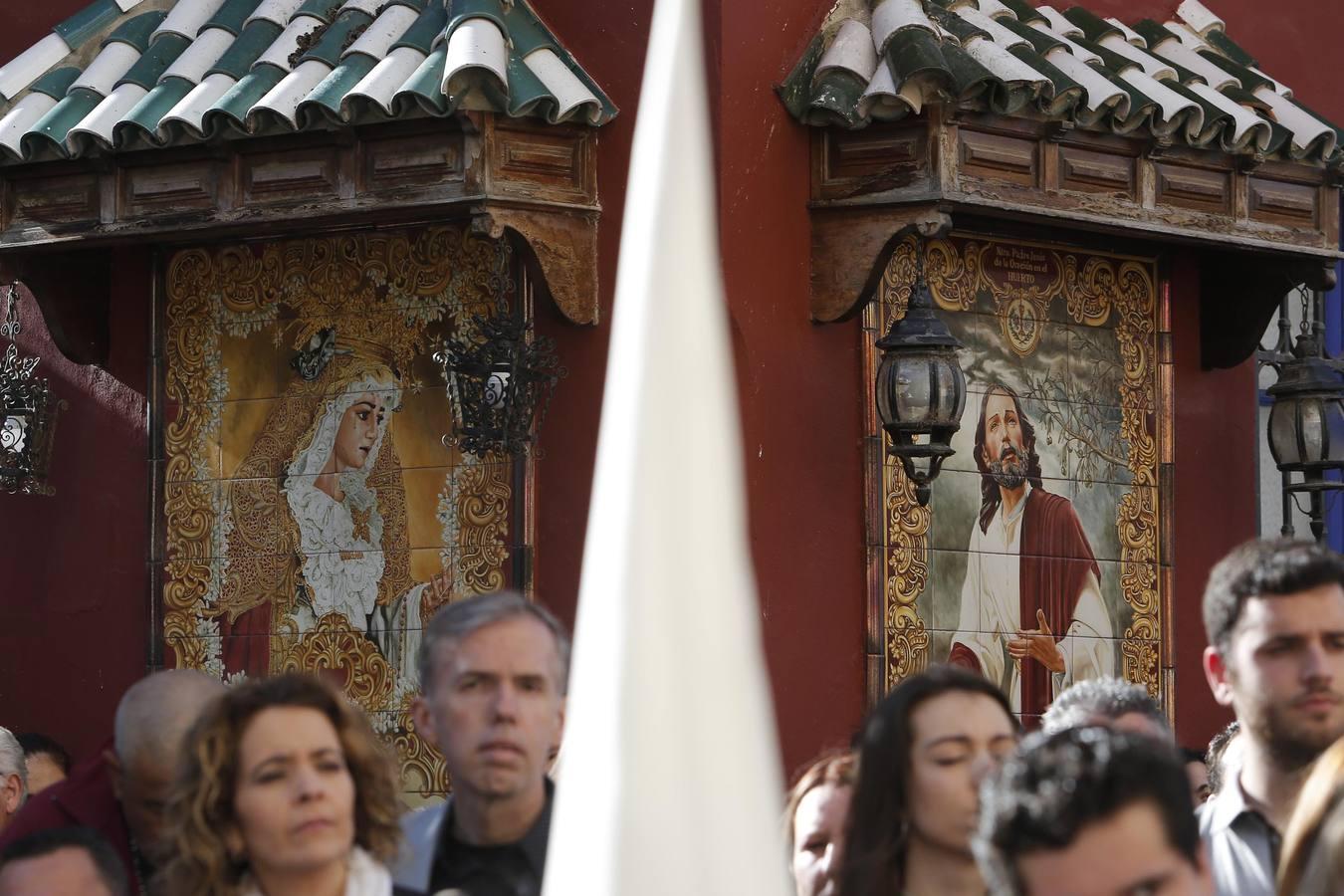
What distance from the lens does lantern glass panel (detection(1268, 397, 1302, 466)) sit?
996 cm

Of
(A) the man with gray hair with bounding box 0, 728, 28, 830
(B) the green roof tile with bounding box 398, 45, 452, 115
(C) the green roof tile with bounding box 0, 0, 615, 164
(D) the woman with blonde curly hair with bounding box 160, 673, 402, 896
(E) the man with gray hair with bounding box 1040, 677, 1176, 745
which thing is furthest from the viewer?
(C) the green roof tile with bounding box 0, 0, 615, 164

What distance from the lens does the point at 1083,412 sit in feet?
32.6

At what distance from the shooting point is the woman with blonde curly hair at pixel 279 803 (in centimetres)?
434

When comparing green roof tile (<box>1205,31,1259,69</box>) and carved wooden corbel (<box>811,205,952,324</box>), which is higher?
green roof tile (<box>1205,31,1259,69</box>)

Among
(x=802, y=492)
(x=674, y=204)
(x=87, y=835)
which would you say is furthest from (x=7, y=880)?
(x=802, y=492)

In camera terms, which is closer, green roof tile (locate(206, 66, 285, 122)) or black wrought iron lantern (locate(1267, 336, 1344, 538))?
green roof tile (locate(206, 66, 285, 122))

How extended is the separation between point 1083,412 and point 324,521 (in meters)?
3.27

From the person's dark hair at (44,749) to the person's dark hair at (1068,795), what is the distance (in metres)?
6.33

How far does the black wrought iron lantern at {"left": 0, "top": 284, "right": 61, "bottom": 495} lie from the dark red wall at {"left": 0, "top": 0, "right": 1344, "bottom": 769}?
214 millimetres

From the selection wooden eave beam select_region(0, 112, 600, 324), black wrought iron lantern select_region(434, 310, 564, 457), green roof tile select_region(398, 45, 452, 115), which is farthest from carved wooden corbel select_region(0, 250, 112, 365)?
green roof tile select_region(398, 45, 452, 115)

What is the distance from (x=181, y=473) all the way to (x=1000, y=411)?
135 inches

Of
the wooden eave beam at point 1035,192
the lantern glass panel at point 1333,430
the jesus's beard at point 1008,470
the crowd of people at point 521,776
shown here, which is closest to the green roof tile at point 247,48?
the wooden eave beam at point 1035,192

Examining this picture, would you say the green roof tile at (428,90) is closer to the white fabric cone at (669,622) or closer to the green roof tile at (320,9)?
the green roof tile at (320,9)

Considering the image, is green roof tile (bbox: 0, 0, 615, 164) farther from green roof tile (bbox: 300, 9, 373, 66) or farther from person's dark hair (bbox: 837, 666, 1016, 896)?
person's dark hair (bbox: 837, 666, 1016, 896)
